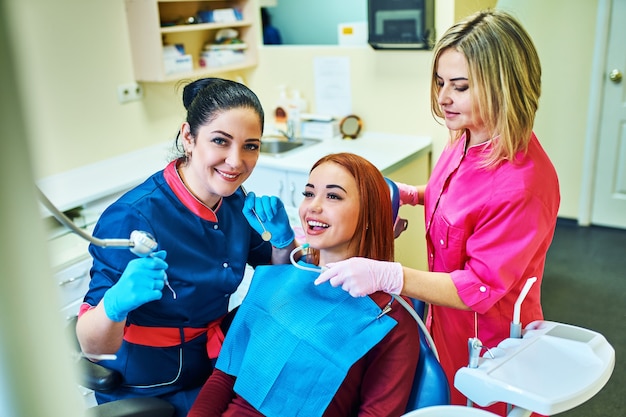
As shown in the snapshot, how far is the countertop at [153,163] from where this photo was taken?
2.46 meters

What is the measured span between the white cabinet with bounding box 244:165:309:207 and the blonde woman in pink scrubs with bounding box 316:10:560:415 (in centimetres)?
134

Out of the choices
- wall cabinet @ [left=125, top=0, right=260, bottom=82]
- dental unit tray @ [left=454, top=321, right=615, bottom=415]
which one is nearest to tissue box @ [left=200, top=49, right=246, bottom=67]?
wall cabinet @ [left=125, top=0, right=260, bottom=82]

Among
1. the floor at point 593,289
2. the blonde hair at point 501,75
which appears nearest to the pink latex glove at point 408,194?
the blonde hair at point 501,75

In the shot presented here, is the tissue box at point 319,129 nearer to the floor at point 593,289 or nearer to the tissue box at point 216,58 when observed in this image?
the tissue box at point 216,58

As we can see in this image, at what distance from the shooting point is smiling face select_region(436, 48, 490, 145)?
133 cm

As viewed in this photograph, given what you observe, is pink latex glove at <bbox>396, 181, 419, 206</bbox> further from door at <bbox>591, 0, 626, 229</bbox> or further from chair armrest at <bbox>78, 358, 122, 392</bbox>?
door at <bbox>591, 0, 626, 229</bbox>

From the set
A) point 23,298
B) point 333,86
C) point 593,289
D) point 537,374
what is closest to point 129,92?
point 333,86

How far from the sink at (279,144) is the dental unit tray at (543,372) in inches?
78.9

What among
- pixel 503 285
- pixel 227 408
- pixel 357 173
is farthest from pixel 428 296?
pixel 227 408

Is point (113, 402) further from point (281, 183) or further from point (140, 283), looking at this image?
point (281, 183)

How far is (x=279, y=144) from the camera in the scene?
3088 mm

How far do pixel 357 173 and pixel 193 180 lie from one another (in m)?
0.37

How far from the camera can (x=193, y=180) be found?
132 centimetres

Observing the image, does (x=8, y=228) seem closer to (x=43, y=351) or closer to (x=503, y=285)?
(x=43, y=351)
